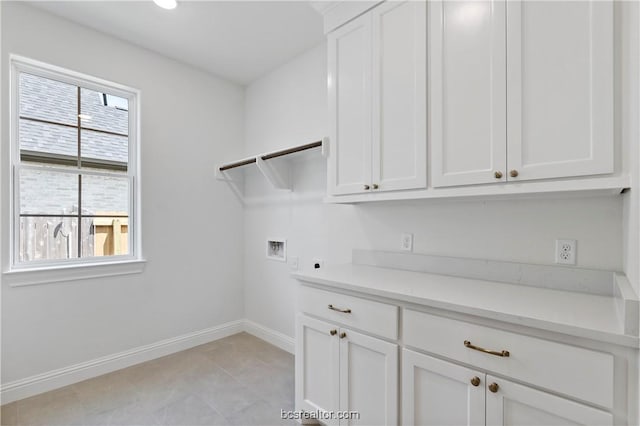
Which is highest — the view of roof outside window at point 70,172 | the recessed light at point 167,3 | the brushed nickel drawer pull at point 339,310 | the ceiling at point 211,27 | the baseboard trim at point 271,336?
the ceiling at point 211,27

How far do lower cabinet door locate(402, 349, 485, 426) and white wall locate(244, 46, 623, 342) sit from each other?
2.30 ft

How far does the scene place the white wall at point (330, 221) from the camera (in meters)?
1.40

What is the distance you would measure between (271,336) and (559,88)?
2.80 metres

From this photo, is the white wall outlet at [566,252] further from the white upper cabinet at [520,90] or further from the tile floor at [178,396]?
the tile floor at [178,396]

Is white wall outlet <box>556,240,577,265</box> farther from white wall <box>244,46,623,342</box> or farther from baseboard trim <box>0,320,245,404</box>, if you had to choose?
baseboard trim <box>0,320,245,404</box>

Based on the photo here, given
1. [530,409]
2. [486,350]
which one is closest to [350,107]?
[486,350]

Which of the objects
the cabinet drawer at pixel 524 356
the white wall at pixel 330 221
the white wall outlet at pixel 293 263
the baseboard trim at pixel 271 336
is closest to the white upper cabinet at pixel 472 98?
the white wall at pixel 330 221

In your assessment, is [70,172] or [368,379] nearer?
[368,379]

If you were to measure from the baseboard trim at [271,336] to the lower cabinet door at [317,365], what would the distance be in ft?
3.28

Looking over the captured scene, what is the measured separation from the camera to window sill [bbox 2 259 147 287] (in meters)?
2.05

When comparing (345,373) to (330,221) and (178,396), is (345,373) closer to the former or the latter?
(330,221)

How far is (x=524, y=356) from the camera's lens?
1.04 metres

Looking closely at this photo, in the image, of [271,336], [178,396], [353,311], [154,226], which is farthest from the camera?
[271,336]

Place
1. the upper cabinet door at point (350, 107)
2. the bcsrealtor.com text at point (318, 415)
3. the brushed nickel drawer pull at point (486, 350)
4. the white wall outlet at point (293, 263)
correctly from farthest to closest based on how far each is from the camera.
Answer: the white wall outlet at point (293, 263) < the upper cabinet door at point (350, 107) < the bcsrealtor.com text at point (318, 415) < the brushed nickel drawer pull at point (486, 350)
